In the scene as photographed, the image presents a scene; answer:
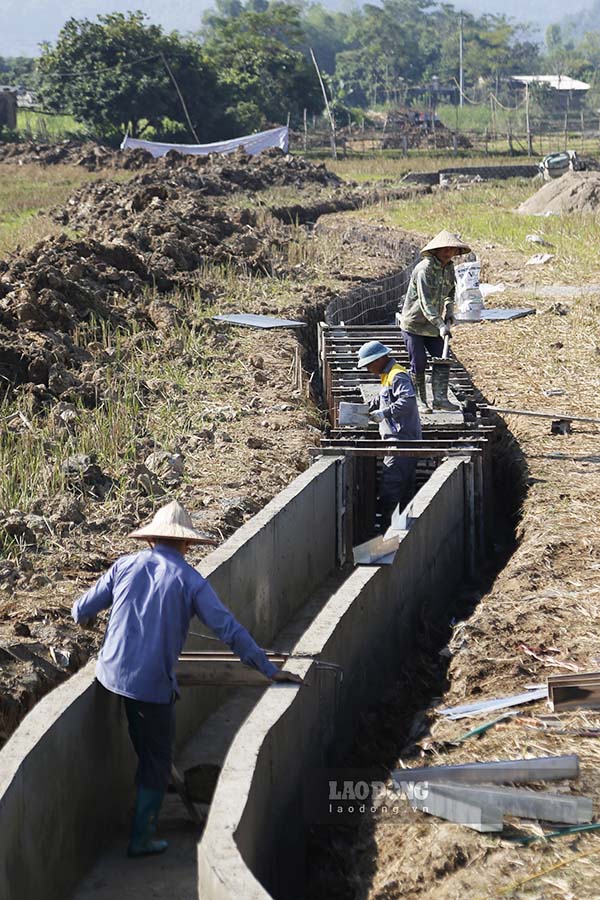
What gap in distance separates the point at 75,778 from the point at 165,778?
0.40 m

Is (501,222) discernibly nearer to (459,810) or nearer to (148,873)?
(148,873)

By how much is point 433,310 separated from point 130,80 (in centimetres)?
4750

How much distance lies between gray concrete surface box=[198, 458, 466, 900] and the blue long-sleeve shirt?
40 centimetres

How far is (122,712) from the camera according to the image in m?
6.04

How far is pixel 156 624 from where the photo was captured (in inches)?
211

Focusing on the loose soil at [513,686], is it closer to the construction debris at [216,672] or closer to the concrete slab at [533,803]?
the concrete slab at [533,803]

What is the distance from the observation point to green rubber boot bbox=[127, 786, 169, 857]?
5.56 m

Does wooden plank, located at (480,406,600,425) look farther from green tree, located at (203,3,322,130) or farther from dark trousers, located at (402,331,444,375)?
green tree, located at (203,3,322,130)

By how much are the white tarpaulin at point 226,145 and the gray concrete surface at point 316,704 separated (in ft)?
123

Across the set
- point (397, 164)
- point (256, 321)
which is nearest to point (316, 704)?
point (256, 321)

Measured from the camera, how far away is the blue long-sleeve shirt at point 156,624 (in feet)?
17.6

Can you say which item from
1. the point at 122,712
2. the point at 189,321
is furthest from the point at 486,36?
the point at 122,712

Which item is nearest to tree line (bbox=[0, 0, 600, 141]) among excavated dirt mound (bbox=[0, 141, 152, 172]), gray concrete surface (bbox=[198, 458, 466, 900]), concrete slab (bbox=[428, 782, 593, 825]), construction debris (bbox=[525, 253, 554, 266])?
excavated dirt mound (bbox=[0, 141, 152, 172])

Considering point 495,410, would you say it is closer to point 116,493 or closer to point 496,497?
point 496,497
